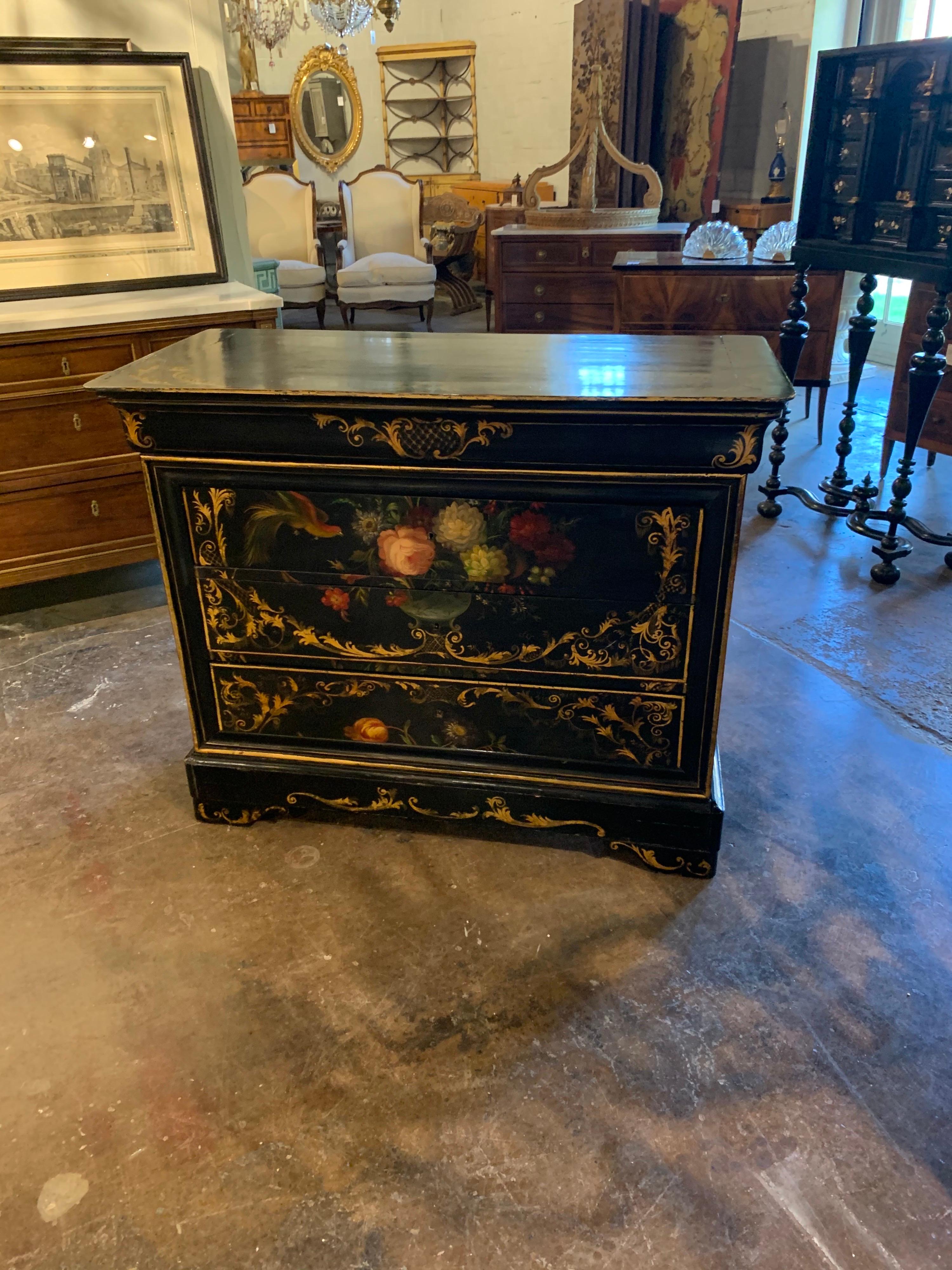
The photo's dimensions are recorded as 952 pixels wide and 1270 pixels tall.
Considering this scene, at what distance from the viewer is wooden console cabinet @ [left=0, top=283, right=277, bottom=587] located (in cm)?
280

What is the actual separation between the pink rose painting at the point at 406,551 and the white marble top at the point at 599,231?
3840mm

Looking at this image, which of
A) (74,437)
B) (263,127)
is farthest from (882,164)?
(263,127)

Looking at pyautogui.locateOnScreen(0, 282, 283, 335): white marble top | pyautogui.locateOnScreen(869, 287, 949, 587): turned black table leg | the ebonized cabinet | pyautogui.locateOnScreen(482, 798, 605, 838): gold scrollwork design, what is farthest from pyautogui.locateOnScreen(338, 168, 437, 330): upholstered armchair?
pyautogui.locateOnScreen(482, 798, 605, 838): gold scrollwork design

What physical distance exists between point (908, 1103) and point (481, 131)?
30.2 feet

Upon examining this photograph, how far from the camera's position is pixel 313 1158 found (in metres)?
1.42

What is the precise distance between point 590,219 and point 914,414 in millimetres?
2765

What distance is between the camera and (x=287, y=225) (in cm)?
693

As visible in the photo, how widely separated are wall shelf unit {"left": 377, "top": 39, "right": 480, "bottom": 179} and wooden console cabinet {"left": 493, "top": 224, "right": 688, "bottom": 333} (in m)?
4.37

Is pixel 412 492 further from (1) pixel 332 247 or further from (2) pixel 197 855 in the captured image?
(1) pixel 332 247

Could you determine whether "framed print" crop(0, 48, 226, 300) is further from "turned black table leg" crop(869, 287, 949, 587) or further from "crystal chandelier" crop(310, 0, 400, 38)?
"crystal chandelier" crop(310, 0, 400, 38)

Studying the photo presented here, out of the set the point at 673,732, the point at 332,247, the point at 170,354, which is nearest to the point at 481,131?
the point at 332,247

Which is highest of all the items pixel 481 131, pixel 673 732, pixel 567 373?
pixel 481 131

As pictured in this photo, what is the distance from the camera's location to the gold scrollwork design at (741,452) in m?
1.59

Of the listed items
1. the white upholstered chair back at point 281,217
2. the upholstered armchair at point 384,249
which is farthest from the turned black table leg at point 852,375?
the white upholstered chair back at point 281,217
